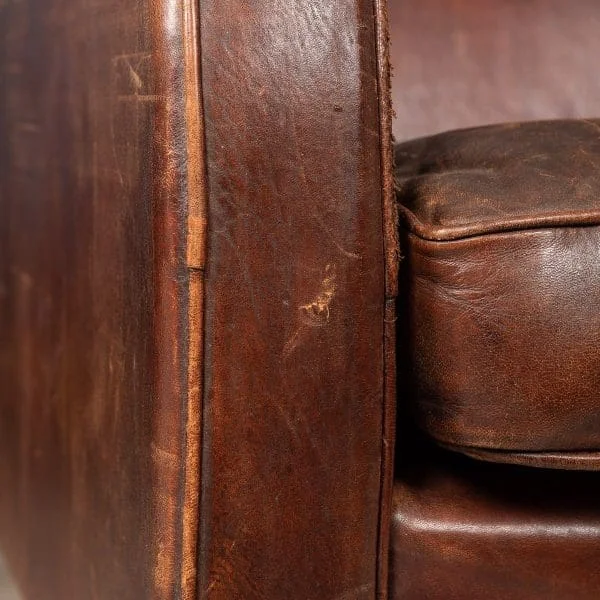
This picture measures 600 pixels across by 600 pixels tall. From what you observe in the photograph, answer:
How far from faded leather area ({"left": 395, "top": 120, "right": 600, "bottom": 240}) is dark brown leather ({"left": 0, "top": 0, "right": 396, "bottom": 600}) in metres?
0.05

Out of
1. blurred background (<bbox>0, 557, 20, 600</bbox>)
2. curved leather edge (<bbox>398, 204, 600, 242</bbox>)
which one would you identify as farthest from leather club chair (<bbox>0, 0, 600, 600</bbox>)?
blurred background (<bbox>0, 557, 20, 600</bbox>)

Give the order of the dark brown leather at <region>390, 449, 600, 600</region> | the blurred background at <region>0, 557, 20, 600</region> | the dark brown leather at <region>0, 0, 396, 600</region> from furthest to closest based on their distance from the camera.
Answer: the blurred background at <region>0, 557, 20, 600</region>, the dark brown leather at <region>390, 449, 600, 600</region>, the dark brown leather at <region>0, 0, 396, 600</region>

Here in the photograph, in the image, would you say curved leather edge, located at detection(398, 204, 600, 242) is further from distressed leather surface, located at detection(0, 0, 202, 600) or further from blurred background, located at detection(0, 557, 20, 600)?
blurred background, located at detection(0, 557, 20, 600)

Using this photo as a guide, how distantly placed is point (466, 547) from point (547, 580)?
0.19 feet

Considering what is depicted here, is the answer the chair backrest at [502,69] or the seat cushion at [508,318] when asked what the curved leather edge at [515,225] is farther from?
the chair backrest at [502,69]

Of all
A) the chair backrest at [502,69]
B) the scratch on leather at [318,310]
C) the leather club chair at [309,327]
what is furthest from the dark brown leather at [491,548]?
the chair backrest at [502,69]

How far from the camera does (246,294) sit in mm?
425

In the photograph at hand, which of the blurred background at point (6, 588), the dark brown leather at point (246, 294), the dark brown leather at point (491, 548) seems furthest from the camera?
the blurred background at point (6, 588)

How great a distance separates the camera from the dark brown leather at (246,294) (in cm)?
41

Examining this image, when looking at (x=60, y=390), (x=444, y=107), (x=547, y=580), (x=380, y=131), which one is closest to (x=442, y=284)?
(x=380, y=131)

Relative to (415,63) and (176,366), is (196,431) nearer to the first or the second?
(176,366)

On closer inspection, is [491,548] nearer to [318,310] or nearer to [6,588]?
[318,310]

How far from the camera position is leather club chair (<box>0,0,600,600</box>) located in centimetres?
42

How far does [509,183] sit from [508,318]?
0.31ft
